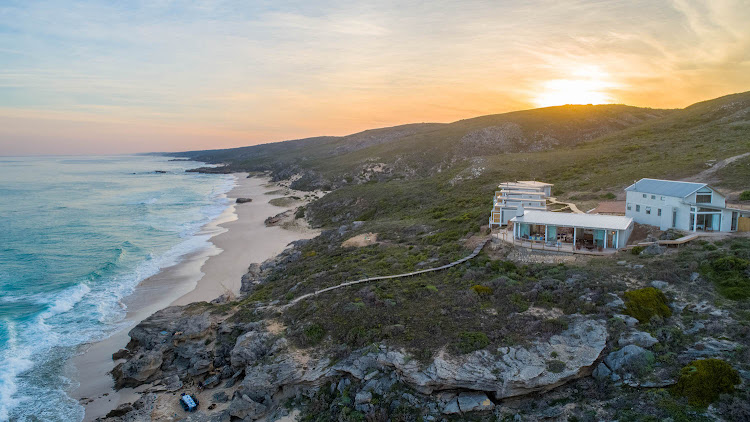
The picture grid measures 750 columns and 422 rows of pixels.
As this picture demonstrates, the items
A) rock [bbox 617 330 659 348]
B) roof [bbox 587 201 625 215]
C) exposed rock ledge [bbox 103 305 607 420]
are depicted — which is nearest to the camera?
exposed rock ledge [bbox 103 305 607 420]

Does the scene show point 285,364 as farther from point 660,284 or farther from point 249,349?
point 660,284

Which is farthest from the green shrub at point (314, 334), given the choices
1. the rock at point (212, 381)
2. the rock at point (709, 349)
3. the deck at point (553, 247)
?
the rock at point (709, 349)

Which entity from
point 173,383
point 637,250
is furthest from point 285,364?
point 637,250

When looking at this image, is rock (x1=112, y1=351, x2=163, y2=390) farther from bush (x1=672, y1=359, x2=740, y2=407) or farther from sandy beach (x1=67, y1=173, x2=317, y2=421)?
bush (x1=672, y1=359, x2=740, y2=407)

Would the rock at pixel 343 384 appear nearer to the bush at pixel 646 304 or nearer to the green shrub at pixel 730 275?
the bush at pixel 646 304

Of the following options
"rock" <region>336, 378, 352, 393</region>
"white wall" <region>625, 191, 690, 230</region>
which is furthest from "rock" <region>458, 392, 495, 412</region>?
"white wall" <region>625, 191, 690, 230</region>

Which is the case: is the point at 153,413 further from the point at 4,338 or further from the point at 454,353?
the point at 4,338
